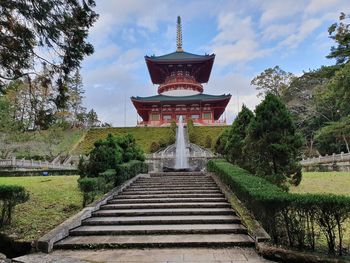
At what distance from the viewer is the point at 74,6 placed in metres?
6.58

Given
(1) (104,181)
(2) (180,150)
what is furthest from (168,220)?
(2) (180,150)

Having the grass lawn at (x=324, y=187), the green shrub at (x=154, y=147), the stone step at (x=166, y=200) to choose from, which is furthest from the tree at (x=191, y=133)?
the stone step at (x=166, y=200)

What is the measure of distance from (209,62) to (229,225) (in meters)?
41.2

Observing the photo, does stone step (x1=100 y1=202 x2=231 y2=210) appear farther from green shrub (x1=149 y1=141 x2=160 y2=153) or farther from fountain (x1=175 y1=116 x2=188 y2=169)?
green shrub (x1=149 y1=141 x2=160 y2=153)

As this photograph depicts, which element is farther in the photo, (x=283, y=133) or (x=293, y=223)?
(x=283, y=133)

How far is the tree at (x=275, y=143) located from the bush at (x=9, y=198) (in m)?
6.03

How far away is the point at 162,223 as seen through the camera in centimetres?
726

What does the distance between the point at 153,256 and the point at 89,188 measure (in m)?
3.59

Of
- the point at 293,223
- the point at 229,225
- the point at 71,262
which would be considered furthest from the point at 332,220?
the point at 71,262

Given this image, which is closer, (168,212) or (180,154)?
(168,212)

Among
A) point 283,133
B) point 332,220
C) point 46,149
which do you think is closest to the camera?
point 332,220

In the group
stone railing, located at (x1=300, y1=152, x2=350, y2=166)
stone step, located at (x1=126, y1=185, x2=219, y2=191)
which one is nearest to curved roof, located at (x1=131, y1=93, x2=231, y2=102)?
stone railing, located at (x1=300, y1=152, x2=350, y2=166)

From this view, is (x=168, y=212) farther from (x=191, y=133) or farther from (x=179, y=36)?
(x=179, y=36)

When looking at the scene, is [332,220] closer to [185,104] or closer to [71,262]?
[71,262]
